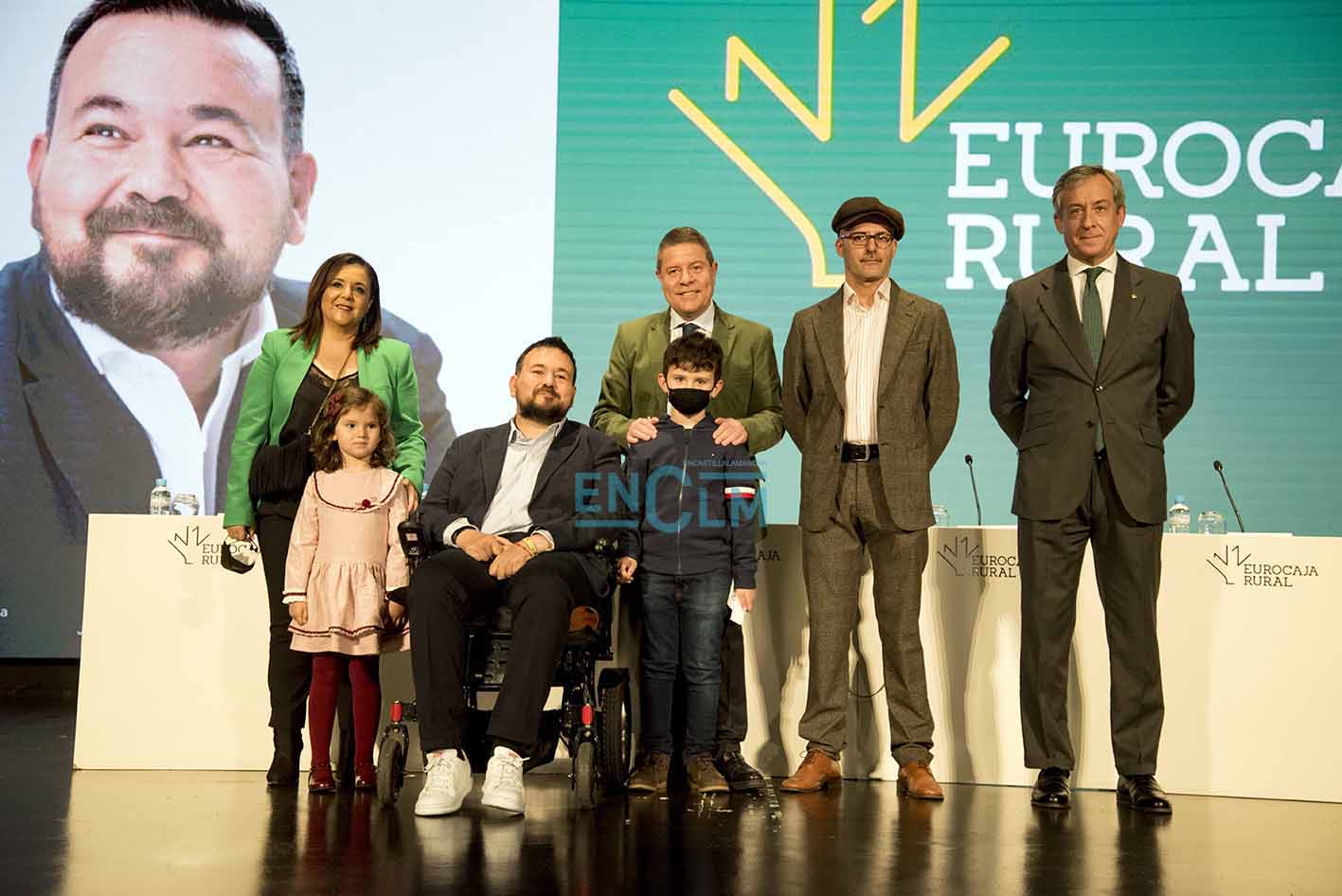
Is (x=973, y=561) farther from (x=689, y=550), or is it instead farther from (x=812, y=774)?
(x=689, y=550)

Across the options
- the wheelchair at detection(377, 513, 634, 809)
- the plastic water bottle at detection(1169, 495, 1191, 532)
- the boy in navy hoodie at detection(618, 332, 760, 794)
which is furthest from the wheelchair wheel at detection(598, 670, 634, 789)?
the plastic water bottle at detection(1169, 495, 1191, 532)

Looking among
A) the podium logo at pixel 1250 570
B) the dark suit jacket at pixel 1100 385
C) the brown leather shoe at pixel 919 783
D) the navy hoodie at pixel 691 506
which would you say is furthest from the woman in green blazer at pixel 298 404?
the podium logo at pixel 1250 570

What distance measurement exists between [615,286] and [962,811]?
3125 mm

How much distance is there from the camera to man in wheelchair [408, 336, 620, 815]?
345 cm

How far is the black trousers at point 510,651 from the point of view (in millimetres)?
3447

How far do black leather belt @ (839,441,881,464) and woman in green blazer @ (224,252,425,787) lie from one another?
1.28 metres

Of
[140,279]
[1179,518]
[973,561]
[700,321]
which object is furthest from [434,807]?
[140,279]

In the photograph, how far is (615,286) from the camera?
605cm

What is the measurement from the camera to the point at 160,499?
17.0 ft

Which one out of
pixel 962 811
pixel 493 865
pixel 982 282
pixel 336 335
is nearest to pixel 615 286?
pixel 982 282

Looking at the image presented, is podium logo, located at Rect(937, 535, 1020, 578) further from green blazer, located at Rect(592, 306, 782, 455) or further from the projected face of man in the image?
the projected face of man

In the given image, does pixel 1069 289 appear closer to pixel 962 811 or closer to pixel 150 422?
pixel 962 811

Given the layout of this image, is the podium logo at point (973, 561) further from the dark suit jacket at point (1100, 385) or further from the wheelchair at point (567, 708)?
the wheelchair at point (567, 708)

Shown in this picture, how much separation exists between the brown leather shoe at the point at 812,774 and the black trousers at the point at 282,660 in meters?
1.30
